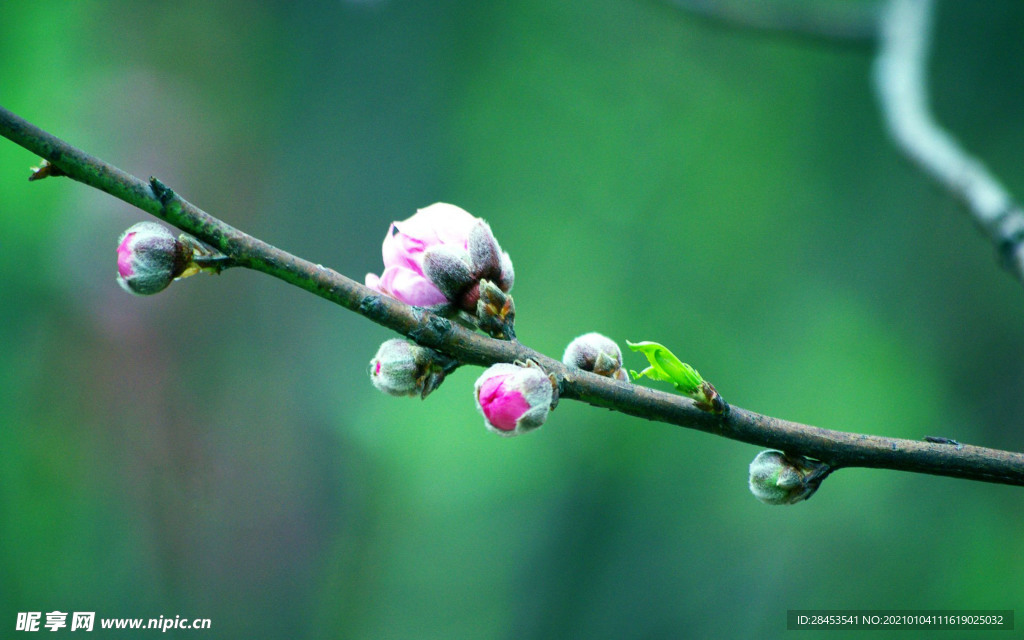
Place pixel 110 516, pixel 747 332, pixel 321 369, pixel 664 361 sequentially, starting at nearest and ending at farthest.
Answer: pixel 664 361
pixel 110 516
pixel 747 332
pixel 321 369

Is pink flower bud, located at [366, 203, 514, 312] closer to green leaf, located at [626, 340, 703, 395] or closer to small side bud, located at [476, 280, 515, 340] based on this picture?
small side bud, located at [476, 280, 515, 340]

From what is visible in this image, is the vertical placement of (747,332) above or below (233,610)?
above

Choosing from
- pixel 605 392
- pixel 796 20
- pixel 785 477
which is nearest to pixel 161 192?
pixel 605 392

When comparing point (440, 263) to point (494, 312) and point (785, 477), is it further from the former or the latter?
point (785, 477)

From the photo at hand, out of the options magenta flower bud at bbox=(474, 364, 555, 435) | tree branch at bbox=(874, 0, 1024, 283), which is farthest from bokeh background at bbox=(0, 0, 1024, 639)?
magenta flower bud at bbox=(474, 364, 555, 435)

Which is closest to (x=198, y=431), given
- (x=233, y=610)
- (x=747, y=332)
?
(x=233, y=610)

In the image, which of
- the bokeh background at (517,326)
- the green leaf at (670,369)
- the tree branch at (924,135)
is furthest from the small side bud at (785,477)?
the bokeh background at (517,326)

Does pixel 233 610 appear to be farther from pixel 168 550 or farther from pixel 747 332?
pixel 747 332
